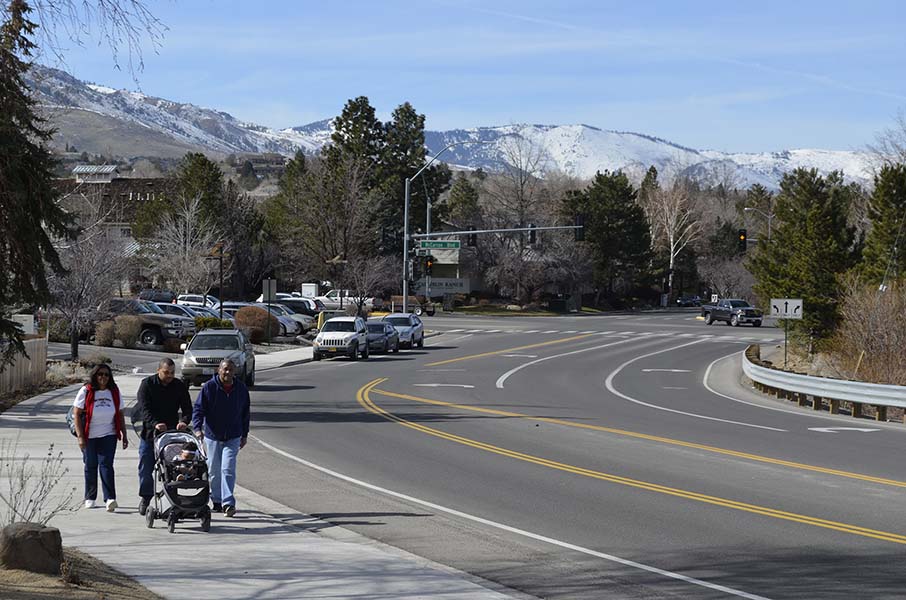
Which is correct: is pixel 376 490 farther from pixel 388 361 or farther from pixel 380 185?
pixel 380 185

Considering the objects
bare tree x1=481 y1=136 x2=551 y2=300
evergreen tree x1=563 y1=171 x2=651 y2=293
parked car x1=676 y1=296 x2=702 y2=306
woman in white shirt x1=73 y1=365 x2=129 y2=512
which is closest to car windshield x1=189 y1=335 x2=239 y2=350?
woman in white shirt x1=73 y1=365 x2=129 y2=512

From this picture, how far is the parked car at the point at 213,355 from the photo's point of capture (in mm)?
32062

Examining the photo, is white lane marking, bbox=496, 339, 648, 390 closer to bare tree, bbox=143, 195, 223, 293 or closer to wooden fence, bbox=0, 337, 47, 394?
wooden fence, bbox=0, 337, 47, 394

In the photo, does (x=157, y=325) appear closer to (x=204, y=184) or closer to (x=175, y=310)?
(x=175, y=310)

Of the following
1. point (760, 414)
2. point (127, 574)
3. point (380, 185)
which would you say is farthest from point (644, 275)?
point (127, 574)

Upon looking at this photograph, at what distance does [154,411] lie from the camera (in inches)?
511

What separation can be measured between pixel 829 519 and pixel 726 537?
161cm

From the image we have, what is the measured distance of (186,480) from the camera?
39.5 feet

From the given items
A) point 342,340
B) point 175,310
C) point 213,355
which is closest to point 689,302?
point 175,310

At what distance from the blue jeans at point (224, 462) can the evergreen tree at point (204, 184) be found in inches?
2894

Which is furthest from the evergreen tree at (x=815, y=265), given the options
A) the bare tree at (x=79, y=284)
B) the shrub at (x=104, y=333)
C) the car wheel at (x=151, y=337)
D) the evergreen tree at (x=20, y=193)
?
the evergreen tree at (x=20, y=193)

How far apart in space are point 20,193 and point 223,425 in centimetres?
656

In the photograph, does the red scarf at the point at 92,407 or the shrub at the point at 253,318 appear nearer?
the red scarf at the point at 92,407

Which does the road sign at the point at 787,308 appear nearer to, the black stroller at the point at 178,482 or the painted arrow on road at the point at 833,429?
the painted arrow on road at the point at 833,429
